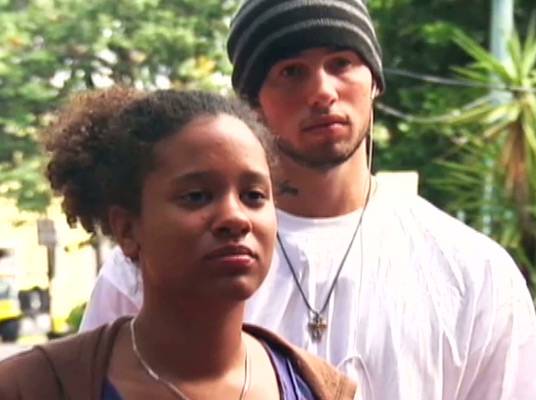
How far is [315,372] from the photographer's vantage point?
2570 millimetres

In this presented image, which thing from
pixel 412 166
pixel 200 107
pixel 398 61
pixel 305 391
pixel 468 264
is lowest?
pixel 305 391

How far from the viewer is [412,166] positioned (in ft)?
49.7

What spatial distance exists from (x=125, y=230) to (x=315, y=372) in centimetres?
38

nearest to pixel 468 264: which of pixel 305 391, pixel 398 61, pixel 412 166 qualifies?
pixel 305 391

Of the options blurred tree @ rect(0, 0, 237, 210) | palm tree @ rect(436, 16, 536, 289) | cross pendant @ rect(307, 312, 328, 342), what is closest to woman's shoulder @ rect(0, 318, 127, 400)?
cross pendant @ rect(307, 312, 328, 342)

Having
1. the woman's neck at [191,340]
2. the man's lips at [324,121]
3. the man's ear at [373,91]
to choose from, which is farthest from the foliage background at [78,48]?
the woman's neck at [191,340]

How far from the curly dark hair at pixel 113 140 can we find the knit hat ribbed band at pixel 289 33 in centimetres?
51

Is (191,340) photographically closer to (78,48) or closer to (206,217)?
(206,217)

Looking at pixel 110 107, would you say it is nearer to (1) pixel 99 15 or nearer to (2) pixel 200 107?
(2) pixel 200 107

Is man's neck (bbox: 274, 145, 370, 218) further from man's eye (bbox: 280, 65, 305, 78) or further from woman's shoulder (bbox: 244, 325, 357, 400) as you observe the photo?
woman's shoulder (bbox: 244, 325, 357, 400)

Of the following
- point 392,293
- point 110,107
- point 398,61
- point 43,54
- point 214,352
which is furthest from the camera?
point 43,54

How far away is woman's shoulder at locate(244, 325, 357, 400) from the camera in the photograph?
8.35 ft

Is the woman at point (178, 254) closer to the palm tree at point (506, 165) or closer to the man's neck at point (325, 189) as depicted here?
the man's neck at point (325, 189)

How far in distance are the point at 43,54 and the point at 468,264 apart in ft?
62.8
